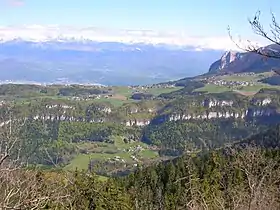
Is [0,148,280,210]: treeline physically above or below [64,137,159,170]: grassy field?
above

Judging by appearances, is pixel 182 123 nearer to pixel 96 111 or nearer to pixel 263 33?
pixel 96 111

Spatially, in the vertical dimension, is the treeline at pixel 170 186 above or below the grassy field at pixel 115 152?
above

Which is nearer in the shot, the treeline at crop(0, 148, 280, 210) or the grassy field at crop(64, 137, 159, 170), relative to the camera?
the treeline at crop(0, 148, 280, 210)

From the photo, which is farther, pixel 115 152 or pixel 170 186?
pixel 115 152

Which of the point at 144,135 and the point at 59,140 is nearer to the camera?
the point at 59,140

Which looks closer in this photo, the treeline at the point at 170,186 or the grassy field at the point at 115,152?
the treeline at the point at 170,186

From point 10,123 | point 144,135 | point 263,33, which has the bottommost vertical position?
point 144,135

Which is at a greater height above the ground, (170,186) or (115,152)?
(170,186)

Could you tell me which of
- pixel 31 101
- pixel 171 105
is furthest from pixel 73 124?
pixel 171 105
